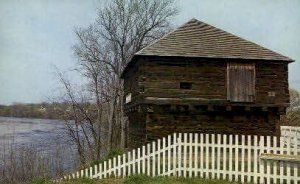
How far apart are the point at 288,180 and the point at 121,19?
85.7 feet

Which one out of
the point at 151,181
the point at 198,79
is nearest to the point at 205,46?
the point at 198,79

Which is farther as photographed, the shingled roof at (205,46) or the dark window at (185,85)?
the dark window at (185,85)

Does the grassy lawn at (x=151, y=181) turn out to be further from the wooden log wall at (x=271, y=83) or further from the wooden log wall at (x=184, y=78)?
the wooden log wall at (x=271, y=83)

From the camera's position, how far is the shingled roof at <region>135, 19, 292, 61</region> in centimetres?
1836

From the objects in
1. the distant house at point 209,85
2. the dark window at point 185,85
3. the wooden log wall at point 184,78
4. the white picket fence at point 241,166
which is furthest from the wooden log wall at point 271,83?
the white picket fence at point 241,166

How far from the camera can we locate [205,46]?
61.8ft

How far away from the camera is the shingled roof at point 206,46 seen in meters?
18.3

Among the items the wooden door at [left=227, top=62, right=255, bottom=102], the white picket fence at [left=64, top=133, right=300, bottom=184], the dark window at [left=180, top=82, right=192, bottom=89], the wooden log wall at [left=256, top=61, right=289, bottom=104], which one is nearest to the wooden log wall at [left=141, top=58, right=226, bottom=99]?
the dark window at [left=180, top=82, right=192, bottom=89]

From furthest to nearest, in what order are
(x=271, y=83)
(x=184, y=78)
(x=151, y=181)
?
1. (x=271, y=83)
2. (x=184, y=78)
3. (x=151, y=181)

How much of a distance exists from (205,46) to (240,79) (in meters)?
2.14

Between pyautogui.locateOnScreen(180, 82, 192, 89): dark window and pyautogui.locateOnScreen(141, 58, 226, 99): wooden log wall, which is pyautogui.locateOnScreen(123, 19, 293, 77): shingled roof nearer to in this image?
pyautogui.locateOnScreen(141, 58, 226, 99): wooden log wall

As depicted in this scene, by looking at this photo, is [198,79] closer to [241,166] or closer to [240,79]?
[240,79]

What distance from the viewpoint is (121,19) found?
35156mm

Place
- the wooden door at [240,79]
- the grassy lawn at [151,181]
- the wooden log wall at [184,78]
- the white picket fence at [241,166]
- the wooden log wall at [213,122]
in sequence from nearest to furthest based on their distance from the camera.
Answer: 1. the white picket fence at [241,166]
2. the grassy lawn at [151,181]
3. the wooden log wall at [184,78]
4. the wooden door at [240,79]
5. the wooden log wall at [213,122]
